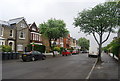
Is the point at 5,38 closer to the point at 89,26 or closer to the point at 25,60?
the point at 25,60

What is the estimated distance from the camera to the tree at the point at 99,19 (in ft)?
60.1

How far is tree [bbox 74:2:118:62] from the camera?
60.1 ft

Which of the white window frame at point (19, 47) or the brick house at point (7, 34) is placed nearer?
the brick house at point (7, 34)

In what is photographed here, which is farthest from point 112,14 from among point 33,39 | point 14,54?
point 33,39

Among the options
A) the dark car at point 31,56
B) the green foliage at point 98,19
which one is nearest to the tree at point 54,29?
the dark car at point 31,56

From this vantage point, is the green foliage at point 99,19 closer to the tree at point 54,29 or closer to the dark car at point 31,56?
the dark car at point 31,56

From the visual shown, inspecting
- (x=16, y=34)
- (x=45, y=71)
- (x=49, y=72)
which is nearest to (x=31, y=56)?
(x=45, y=71)

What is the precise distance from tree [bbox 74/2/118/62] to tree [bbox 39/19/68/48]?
1233 centimetres

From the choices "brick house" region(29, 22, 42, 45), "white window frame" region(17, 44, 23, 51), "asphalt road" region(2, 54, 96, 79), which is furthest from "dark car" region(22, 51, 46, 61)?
"brick house" region(29, 22, 42, 45)

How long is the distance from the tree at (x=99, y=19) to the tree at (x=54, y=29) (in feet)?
40.5

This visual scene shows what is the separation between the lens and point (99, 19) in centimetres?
1891

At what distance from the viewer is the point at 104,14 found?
1888 centimetres

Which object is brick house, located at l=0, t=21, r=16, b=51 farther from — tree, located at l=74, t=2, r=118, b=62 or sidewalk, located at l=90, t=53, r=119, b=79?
sidewalk, located at l=90, t=53, r=119, b=79

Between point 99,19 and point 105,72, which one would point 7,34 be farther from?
point 105,72
